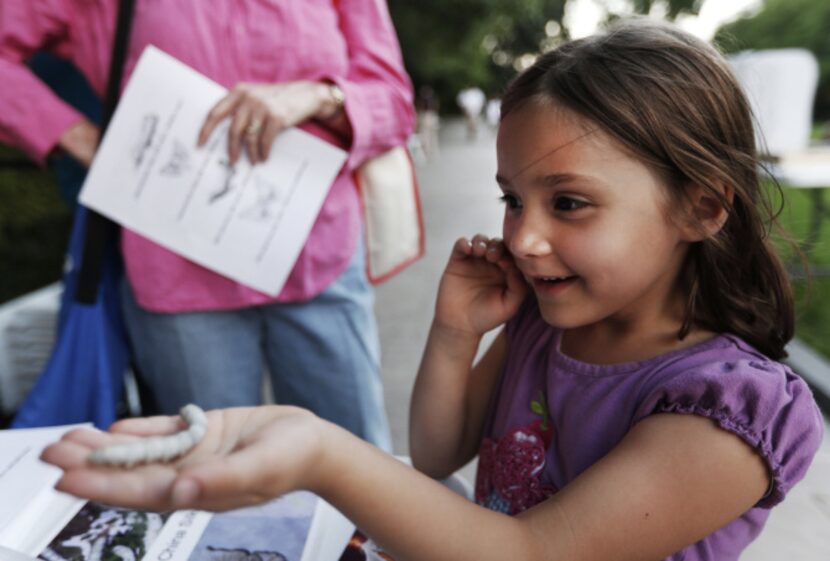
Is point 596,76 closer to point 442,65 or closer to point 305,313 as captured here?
point 305,313

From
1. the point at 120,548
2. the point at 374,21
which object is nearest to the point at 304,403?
the point at 120,548

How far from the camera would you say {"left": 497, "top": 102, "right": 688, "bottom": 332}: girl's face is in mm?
892

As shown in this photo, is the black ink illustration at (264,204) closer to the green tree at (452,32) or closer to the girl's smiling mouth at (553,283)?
the girl's smiling mouth at (553,283)

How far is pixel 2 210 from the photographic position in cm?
377

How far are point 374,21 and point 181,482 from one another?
4.01 ft

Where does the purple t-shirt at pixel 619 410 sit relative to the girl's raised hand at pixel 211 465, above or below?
below

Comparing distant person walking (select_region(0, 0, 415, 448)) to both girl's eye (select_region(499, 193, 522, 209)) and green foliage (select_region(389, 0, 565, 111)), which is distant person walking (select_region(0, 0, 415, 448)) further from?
green foliage (select_region(389, 0, 565, 111))

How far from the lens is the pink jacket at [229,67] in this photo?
130 cm

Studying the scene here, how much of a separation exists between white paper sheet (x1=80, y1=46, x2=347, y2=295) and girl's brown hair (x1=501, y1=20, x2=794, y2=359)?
1.69 feet

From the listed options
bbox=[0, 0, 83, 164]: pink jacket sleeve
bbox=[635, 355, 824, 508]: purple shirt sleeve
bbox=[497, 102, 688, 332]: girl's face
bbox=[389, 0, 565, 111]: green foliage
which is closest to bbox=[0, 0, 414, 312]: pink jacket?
bbox=[0, 0, 83, 164]: pink jacket sleeve

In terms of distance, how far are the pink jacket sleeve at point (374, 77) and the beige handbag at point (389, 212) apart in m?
0.05

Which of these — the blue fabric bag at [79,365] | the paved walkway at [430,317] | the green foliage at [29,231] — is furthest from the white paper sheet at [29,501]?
the green foliage at [29,231]

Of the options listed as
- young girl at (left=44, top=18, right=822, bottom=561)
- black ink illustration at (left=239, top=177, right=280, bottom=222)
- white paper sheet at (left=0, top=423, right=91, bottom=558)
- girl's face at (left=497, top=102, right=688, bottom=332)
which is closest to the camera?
young girl at (left=44, top=18, right=822, bottom=561)

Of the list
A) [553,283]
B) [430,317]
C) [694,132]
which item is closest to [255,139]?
[553,283]
